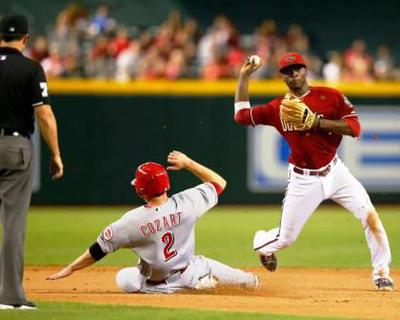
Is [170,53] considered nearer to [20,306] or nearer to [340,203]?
[340,203]

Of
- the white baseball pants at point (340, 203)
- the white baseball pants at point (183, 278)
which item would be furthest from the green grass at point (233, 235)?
the white baseball pants at point (183, 278)

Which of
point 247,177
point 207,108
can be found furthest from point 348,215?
point 207,108

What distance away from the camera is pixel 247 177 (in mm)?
17188

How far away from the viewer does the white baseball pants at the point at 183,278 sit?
27.6 ft

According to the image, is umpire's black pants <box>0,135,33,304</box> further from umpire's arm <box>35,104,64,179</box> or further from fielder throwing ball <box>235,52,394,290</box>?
fielder throwing ball <box>235,52,394,290</box>

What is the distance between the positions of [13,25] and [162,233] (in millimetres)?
1986

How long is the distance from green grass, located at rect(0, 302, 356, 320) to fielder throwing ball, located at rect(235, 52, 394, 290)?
2.08 meters

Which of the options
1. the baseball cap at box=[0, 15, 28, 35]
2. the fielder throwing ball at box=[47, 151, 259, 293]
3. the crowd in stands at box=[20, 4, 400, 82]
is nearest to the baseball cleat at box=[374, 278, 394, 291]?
the fielder throwing ball at box=[47, 151, 259, 293]

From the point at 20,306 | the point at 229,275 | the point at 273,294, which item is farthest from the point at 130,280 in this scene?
the point at 20,306

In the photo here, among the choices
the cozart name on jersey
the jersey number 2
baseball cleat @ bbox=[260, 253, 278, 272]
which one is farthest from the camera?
baseball cleat @ bbox=[260, 253, 278, 272]

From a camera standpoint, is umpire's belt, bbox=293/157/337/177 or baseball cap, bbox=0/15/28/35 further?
umpire's belt, bbox=293/157/337/177

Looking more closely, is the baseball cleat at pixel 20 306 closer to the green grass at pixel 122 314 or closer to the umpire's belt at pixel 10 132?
the green grass at pixel 122 314

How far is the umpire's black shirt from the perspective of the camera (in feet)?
23.5

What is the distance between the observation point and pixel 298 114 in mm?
8609
